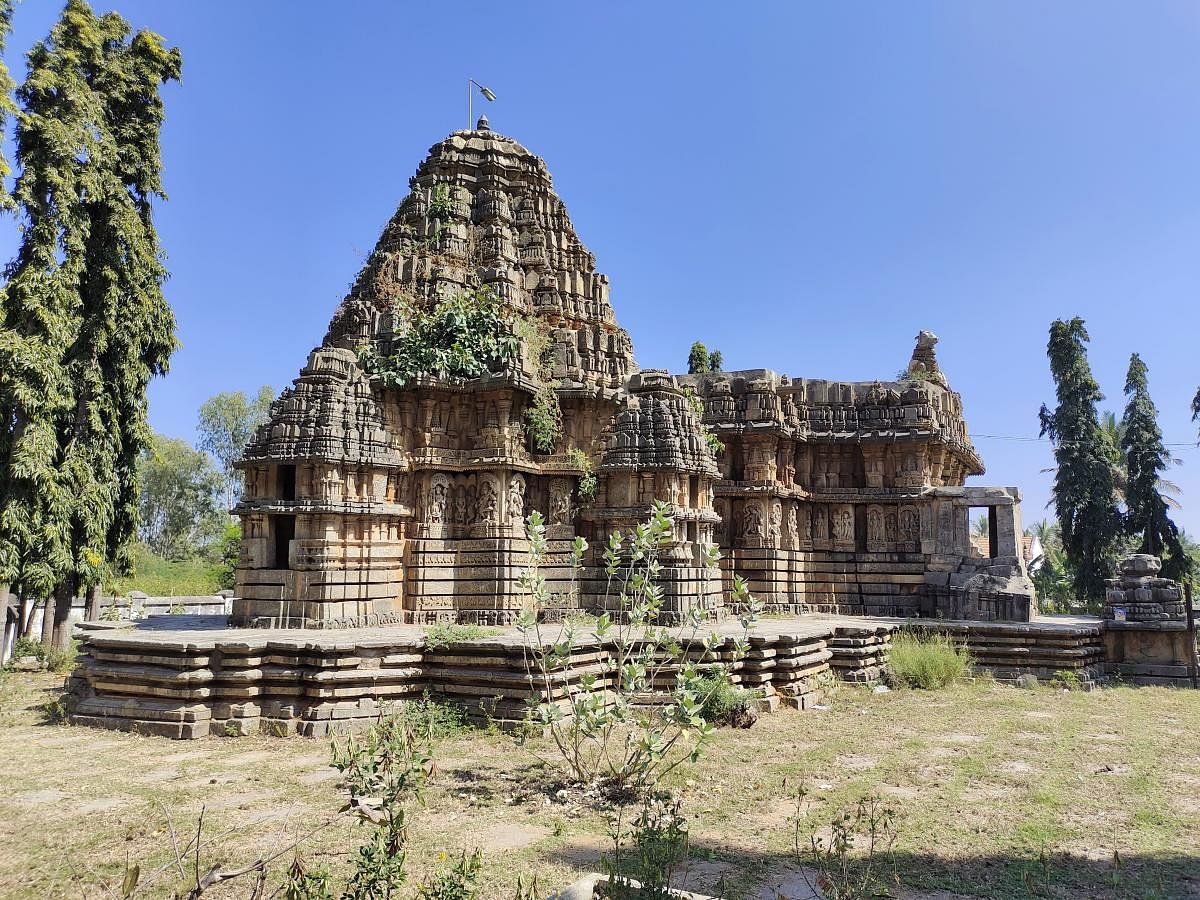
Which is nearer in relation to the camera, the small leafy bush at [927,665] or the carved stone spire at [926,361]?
the small leafy bush at [927,665]

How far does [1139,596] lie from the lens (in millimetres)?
16062

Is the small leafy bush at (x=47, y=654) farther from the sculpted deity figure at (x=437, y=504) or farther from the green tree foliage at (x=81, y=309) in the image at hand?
the sculpted deity figure at (x=437, y=504)

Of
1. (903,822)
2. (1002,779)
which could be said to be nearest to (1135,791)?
(1002,779)

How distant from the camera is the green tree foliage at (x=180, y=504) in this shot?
52.0 m

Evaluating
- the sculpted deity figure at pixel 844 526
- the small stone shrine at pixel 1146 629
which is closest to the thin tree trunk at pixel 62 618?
the sculpted deity figure at pixel 844 526

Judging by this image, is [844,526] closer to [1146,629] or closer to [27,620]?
[1146,629]

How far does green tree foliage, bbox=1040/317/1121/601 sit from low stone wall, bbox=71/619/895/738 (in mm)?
26697

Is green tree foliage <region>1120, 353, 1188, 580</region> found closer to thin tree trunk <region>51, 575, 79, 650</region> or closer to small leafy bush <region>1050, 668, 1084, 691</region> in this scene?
small leafy bush <region>1050, 668, 1084, 691</region>

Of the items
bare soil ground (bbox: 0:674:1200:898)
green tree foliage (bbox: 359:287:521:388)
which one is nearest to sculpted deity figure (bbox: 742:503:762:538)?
green tree foliage (bbox: 359:287:521:388)

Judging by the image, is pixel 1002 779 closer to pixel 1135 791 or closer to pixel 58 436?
pixel 1135 791

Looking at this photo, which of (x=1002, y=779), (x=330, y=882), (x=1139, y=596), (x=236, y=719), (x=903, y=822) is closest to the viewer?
(x=330, y=882)

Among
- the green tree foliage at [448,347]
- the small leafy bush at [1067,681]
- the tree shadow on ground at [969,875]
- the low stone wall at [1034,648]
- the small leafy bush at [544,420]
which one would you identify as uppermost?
the green tree foliage at [448,347]

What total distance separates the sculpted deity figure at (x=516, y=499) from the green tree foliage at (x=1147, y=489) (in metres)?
26.2

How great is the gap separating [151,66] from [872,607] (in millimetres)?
23721
